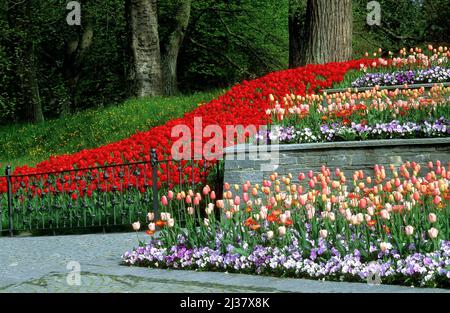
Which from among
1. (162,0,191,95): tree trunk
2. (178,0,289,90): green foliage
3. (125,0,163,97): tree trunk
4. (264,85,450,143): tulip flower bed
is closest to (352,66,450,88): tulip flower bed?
(264,85,450,143): tulip flower bed

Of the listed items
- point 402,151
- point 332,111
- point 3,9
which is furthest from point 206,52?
point 402,151

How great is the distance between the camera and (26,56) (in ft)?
92.1

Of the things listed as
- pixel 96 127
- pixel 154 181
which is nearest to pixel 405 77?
pixel 154 181

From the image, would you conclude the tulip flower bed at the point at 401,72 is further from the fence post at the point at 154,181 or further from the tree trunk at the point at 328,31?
the fence post at the point at 154,181

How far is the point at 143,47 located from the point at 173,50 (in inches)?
177

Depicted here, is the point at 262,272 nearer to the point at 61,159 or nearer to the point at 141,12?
the point at 61,159

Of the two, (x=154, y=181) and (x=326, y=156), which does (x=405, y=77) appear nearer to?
(x=326, y=156)

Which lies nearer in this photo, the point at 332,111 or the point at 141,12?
the point at 332,111

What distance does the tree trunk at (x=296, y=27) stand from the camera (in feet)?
66.5

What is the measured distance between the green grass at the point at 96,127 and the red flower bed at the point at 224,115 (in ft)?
4.59

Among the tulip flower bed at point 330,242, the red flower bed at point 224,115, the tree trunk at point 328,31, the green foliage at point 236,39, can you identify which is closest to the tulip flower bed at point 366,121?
the red flower bed at point 224,115

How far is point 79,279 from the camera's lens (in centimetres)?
726

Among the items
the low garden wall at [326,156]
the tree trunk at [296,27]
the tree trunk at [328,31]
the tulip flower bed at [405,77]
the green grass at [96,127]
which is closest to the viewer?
the low garden wall at [326,156]

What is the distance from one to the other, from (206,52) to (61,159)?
1543 cm
